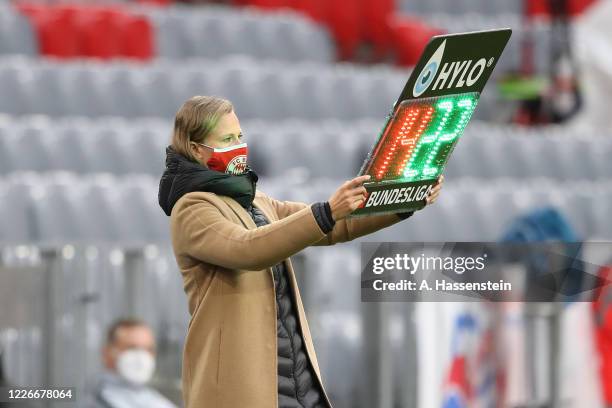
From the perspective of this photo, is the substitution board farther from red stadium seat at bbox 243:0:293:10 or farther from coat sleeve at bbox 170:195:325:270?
red stadium seat at bbox 243:0:293:10

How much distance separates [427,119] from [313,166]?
627 centimetres

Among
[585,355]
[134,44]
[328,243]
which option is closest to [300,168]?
[134,44]

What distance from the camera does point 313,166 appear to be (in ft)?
30.0

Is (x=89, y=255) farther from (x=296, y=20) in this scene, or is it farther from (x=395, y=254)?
(x=296, y=20)

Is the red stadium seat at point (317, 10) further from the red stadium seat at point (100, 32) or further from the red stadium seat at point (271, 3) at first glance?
the red stadium seat at point (100, 32)

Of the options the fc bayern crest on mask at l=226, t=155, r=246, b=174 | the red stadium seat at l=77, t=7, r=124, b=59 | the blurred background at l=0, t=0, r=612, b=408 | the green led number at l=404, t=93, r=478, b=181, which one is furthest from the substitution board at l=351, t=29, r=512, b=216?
the red stadium seat at l=77, t=7, r=124, b=59

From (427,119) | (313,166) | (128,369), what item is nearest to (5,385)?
(128,369)

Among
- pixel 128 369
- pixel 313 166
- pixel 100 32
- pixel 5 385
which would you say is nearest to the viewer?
pixel 5 385

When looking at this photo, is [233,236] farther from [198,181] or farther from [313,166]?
[313,166]

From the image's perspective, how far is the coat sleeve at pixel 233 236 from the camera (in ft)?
8.92

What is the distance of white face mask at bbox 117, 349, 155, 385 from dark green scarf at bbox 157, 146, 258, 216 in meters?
2.39

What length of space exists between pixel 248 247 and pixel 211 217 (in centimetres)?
14

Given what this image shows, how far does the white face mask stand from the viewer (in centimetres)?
524

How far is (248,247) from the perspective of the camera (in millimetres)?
2756
